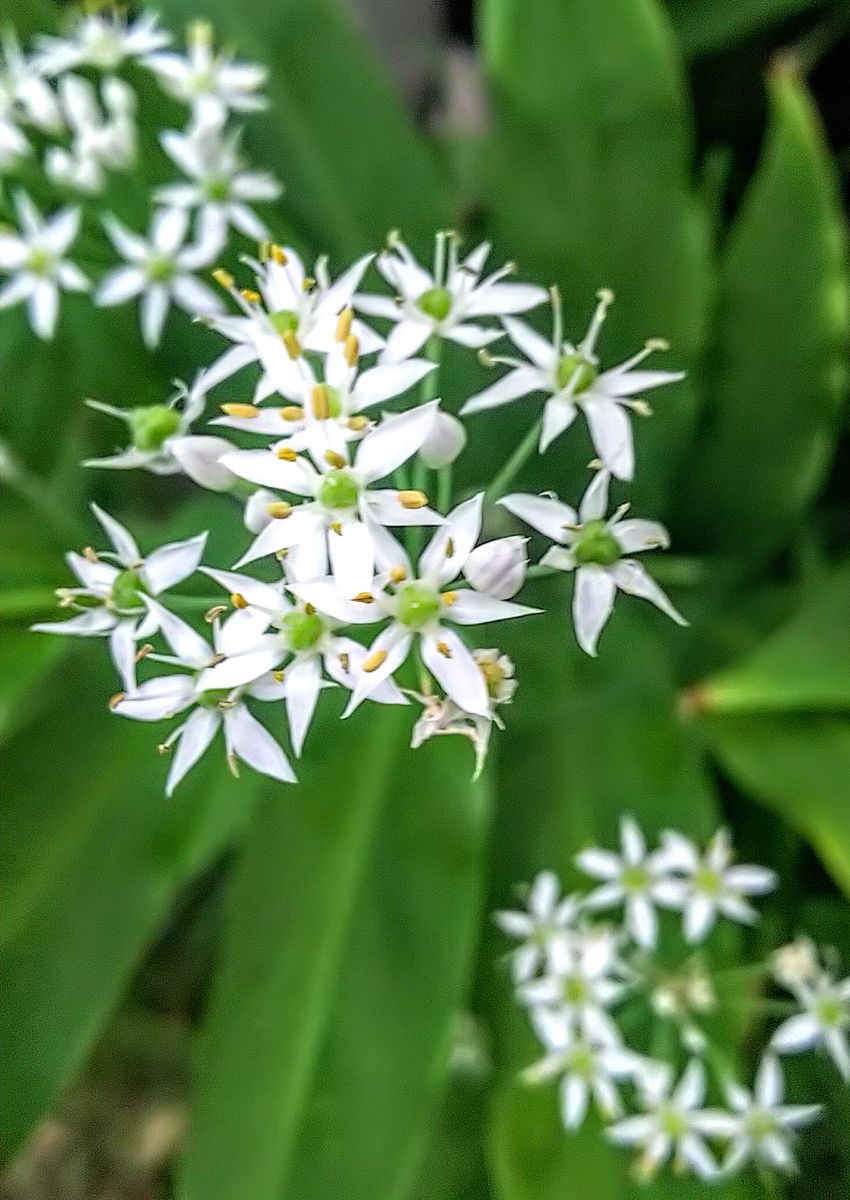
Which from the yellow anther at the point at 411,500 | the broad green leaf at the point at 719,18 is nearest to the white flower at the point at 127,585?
the yellow anther at the point at 411,500

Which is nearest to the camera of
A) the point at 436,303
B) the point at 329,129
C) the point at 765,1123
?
the point at 436,303

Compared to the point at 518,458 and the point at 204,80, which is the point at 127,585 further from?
the point at 204,80

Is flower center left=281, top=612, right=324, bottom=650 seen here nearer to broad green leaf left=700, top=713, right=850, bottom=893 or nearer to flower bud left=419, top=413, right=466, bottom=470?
flower bud left=419, top=413, right=466, bottom=470

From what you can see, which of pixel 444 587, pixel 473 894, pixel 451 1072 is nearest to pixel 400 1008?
pixel 473 894

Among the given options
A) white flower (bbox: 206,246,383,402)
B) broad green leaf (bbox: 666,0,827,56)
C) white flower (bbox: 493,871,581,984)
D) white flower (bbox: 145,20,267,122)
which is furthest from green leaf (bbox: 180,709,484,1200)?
broad green leaf (bbox: 666,0,827,56)

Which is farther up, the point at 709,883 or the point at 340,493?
the point at 340,493

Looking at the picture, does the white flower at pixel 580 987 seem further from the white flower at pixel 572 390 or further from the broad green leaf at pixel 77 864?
the white flower at pixel 572 390

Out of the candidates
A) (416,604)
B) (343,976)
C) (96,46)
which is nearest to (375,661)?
(416,604)
